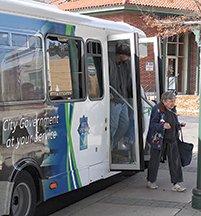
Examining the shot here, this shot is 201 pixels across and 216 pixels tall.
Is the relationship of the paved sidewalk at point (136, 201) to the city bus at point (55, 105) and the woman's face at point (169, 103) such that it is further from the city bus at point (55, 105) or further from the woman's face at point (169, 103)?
the woman's face at point (169, 103)

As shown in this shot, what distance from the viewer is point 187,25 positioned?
66.8 feet

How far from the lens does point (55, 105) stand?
586cm

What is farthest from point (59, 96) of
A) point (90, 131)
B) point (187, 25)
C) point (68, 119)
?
point (187, 25)

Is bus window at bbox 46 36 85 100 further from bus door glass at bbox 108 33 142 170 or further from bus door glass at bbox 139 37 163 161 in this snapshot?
bus door glass at bbox 139 37 163 161

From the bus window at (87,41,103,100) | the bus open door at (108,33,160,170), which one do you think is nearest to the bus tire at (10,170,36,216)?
the bus window at (87,41,103,100)

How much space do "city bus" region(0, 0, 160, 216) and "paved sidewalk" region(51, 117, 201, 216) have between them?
0.36 meters

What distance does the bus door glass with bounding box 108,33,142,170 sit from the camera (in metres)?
7.30

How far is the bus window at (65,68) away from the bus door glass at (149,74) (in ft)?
6.22

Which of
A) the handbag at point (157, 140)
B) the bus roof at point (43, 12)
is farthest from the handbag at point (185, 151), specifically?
the bus roof at point (43, 12)

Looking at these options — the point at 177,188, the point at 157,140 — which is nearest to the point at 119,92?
the point at 157,140

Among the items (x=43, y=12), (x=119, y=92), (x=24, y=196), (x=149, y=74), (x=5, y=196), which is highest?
(x=43, y=12)

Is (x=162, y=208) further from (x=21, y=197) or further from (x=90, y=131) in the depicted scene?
(x=21, y=197)

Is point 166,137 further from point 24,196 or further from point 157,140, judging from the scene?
point 24,196

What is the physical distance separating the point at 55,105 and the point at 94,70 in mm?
1294
